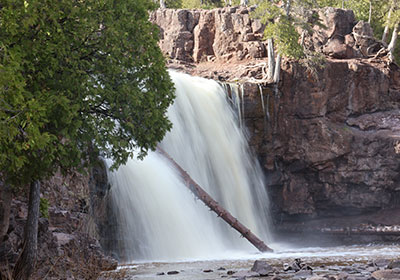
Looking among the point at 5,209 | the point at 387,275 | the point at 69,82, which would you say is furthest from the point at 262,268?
the point at 69,82

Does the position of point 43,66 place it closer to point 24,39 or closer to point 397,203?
point 24,39

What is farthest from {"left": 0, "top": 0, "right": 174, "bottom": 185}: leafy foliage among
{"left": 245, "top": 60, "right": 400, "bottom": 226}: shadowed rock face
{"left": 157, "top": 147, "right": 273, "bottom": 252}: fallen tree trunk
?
{"left": 245, "top": 60, "right": 400, "bottom": 226}: shadowed rock face

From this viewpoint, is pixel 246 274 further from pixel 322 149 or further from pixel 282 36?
pixel 282 36

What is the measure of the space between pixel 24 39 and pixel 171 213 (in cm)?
1222

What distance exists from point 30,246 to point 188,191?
12.4m

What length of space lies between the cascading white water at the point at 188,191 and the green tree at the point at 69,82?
835cm

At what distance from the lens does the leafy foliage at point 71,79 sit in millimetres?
→ 7625

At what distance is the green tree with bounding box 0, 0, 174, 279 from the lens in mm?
7785

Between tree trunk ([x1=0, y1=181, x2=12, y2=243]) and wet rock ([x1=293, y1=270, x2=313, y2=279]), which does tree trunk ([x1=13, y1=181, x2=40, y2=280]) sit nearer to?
tree trunk ([x1=0, y1=181, x2=12, y2=243])

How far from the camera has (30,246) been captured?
9.35 m

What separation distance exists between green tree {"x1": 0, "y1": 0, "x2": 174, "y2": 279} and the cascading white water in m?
8.35

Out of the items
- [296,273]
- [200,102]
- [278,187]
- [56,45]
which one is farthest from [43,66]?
[278,187]

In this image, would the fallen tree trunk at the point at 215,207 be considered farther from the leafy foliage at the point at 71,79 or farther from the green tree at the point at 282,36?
the green tree at the point at 282,36

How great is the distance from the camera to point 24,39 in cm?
858
